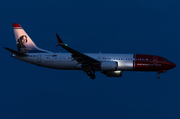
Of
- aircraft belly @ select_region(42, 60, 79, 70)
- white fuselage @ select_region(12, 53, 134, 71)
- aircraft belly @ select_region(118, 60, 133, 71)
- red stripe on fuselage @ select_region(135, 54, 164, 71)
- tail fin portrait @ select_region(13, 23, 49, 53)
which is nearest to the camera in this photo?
red stripe on fuselage @ select_region(135, 54, 164, 71)

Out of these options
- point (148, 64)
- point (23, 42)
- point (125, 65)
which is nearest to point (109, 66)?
point (125, 65)

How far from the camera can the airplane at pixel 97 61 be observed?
1713 inches

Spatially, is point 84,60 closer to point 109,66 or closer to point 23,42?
point 109,66

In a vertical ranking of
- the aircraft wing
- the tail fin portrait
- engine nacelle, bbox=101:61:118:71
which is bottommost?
engine nacelle, bbox=101:61:118:71

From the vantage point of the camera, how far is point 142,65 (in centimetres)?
4397

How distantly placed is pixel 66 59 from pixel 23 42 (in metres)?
8.98

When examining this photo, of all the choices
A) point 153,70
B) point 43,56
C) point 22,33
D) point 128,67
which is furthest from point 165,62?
point 22,33

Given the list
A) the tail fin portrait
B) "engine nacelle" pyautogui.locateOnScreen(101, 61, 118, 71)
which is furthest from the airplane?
the tail fin portrait

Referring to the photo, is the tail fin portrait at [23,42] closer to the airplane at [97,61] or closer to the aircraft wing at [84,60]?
the airplane at [97,61]

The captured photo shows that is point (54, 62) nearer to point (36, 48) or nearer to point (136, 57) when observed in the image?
point (36, 48)

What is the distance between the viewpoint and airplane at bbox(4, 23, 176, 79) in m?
43.5

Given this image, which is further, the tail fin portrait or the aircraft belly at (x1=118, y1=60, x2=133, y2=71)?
the tail fin portrait

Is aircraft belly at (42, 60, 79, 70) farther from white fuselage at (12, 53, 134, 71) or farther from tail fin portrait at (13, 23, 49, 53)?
tail fin portrait at (13, 23, 49, 53)

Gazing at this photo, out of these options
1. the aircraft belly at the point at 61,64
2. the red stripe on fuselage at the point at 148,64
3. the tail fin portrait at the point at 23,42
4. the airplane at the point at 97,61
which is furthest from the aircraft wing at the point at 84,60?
the tail fin portrait at the point at 23,42
